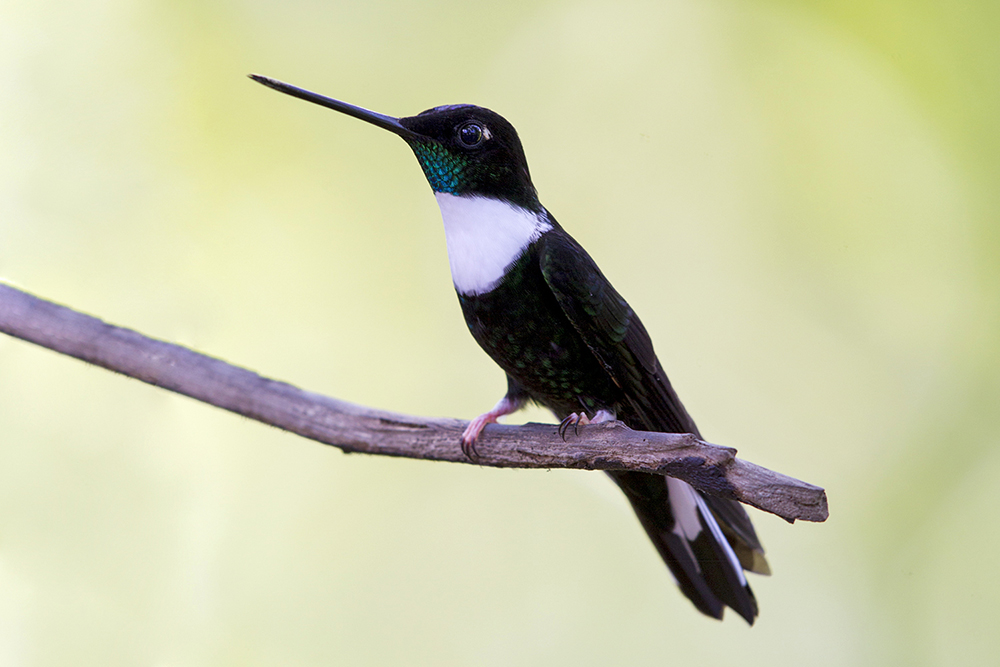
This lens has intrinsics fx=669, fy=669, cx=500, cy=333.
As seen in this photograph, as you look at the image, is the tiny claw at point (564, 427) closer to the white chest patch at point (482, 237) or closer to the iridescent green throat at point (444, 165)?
A: the white chest patch at point (482, 237)

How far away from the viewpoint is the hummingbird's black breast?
121 centimetres

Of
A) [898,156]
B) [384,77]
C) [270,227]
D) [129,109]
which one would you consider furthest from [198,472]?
[898,156]

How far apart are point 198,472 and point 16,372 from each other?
1.46 ft

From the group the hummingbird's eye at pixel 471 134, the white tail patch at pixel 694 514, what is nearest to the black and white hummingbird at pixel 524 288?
the hummingbird's eye at pixel 471 134

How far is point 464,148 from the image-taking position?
3.99ft

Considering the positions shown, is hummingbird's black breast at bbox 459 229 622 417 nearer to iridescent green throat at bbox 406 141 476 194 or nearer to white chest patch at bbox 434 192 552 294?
white chest patch at bbox 434 192 552 294

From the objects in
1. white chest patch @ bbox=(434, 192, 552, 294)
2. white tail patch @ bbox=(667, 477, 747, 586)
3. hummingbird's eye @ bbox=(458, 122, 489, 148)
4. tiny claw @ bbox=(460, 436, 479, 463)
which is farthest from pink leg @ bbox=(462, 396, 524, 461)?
hummingbird's eye @ bbox=(458, 122, 489, 148)

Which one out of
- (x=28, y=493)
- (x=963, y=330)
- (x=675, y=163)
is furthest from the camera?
(x=963, y=330)

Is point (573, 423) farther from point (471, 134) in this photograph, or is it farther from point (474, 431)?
point (471, 134)

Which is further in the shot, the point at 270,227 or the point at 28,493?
the point at 270,227

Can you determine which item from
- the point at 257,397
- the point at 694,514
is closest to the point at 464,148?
the point at 257,397

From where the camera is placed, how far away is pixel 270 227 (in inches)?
65.1

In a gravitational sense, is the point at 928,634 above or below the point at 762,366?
below

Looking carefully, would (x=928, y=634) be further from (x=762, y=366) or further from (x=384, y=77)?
(x=384, y=77)
